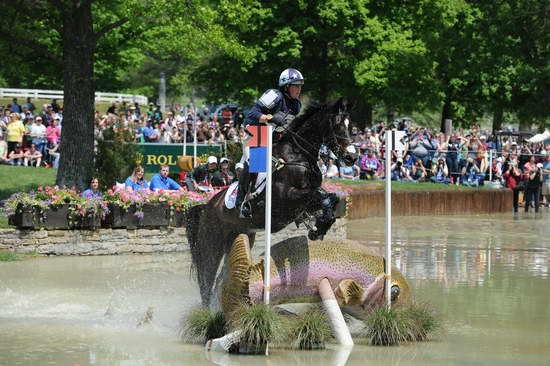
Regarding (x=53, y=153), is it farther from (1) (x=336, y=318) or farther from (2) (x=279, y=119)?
(1) (x=336, y=318)

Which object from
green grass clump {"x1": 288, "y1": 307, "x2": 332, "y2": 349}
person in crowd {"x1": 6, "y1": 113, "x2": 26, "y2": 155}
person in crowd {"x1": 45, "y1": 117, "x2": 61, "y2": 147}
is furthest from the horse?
person in crowd {"x1": 45, "y1": 117, "x2": 61, "y2": 147}

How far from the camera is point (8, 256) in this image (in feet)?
54.5

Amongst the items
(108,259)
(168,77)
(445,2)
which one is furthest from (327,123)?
(168,77)

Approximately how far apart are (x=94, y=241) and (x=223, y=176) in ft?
15.1

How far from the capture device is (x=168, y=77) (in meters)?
75.4

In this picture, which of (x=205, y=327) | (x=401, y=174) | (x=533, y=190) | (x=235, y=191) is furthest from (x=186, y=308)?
(x=533, y=190)

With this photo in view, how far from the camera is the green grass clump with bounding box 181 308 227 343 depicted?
9891 mm

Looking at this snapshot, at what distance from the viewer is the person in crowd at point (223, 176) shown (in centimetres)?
2152

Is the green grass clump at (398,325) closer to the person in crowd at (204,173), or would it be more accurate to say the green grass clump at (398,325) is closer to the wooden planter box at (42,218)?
the wooden planter box at (42,218)

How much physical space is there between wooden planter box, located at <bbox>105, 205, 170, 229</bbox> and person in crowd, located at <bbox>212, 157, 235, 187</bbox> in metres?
3.37

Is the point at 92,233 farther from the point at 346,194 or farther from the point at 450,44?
the point at 450,44

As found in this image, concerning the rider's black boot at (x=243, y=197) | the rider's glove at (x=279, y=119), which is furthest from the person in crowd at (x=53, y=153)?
the rider's glove at (x=279, y=119)

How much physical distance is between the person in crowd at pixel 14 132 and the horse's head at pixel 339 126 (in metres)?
18.2

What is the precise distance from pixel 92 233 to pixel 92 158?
4932mm
